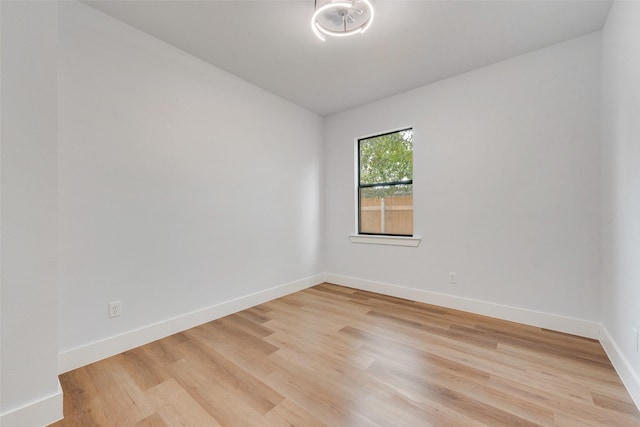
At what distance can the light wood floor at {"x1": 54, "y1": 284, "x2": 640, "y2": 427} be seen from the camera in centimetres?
145

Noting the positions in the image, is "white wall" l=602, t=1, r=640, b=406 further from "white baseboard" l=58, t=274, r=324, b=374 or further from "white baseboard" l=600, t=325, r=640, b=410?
"white baseboard" l=58, t=274, r=324, b=374

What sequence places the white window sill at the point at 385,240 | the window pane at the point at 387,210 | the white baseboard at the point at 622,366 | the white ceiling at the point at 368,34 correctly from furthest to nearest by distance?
the window pane at the point at 387,210
the white window sill at the point at 385,240
the white ceiling at the point at 368,34
the white baseboard at the point at 622,366

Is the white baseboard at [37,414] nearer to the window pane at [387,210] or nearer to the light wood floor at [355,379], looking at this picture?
the light wood floor at [355,379]

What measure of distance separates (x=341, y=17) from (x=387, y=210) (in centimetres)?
232

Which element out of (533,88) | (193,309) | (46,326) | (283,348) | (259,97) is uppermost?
(259,97)

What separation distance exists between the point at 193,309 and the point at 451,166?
123 inches

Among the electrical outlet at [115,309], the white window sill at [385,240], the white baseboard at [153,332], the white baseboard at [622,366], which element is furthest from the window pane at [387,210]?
the electrical outlet at [115,309]

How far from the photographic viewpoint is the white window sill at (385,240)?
3323 mm

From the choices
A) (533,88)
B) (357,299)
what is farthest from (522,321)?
(533,88)

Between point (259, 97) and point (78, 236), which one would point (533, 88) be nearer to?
point (259, 97)

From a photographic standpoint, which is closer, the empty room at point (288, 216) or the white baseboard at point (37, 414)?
the white baseboard at point (37, 414)

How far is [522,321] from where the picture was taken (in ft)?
8.57

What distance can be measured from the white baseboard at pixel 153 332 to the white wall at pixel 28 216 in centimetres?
58

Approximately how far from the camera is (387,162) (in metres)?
3.68
